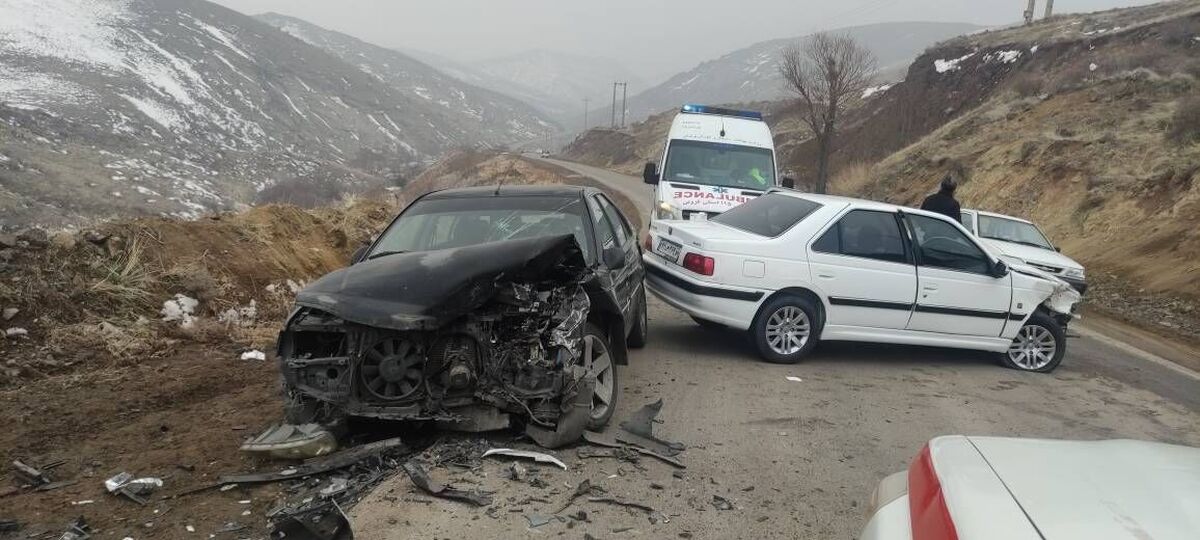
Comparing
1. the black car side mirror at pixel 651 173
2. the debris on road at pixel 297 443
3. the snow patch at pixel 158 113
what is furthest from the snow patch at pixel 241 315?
the snow patch at pixel 158 113

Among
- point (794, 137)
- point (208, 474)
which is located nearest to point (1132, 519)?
point (208, 474)

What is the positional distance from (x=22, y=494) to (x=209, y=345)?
3.03 metres

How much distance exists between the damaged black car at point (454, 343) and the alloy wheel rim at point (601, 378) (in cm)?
9

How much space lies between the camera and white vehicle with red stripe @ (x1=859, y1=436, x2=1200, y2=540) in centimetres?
189

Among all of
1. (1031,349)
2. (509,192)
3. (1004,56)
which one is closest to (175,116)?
(1004,56)

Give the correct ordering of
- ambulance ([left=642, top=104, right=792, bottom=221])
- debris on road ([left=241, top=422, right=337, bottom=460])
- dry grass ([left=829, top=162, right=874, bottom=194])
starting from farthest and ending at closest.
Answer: dry grass ([left=829, top=162, right=874, bottom=194]) → ambulance ([left=642, top=104, right=792, bottom=221]) → debris on road ([left=241, top=422, right=337, bottom=460])

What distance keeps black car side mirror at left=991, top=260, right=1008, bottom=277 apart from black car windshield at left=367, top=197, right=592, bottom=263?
427 centimetres

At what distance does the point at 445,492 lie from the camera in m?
3.83

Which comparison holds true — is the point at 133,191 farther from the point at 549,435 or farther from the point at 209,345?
the point at 549,435

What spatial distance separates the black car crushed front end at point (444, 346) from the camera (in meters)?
4.15

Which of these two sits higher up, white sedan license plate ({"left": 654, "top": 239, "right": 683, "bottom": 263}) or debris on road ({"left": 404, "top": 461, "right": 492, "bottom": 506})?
white sedan license plate ({"left": 654, "top": 239, "right": 683, "bottom": 263})

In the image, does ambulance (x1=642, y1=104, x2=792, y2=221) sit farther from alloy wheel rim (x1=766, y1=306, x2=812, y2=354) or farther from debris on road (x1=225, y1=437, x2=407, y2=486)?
debris on road (x1=225, y1=437, x2=407, y2=486)

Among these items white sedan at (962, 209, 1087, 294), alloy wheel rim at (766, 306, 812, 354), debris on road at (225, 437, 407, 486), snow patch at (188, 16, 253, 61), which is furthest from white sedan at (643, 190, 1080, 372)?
snow patch at (188, 16, 253, 61)

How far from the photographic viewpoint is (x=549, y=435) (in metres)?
4.45
